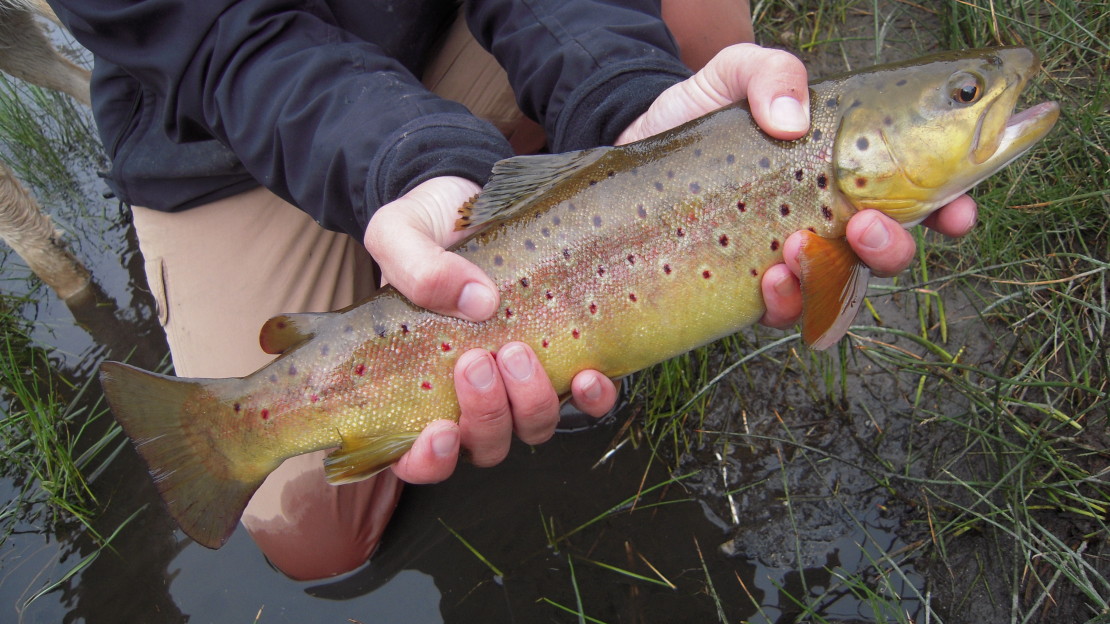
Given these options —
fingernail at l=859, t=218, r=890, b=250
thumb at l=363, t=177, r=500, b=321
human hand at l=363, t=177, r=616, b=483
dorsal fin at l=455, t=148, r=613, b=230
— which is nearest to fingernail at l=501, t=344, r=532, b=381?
human hand at l=363, t=177, r=616, b=483

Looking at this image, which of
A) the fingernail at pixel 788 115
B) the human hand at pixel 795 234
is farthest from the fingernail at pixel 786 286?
the fingernail at pixel 788 115

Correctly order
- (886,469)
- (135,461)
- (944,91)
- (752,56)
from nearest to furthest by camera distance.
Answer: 1. (944,91)
2. (752,56)
3. (886,469)
4. (135,461)

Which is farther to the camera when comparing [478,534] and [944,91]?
[478,534]

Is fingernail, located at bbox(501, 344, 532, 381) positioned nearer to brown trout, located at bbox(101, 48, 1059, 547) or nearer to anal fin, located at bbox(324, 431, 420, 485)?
brown trout, located at bbox(101, 48, 1059, 547)

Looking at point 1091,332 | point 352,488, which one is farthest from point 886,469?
point 352,488

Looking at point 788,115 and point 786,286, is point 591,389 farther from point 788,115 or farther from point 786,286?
point 788,115

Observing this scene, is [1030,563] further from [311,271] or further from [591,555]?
[311,271]

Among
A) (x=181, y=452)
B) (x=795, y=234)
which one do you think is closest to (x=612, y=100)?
(x=795, y=234)
